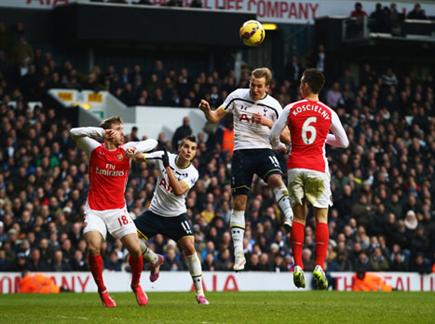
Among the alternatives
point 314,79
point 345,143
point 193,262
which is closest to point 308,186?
point 345,143

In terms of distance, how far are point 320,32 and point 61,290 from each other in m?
17.3

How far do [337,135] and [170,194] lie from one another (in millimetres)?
3346

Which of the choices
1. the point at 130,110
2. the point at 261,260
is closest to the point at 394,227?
the point at 261,260

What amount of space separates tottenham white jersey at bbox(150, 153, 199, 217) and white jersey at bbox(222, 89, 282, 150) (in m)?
1.02

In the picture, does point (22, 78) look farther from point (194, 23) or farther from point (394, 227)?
point (394, 227)

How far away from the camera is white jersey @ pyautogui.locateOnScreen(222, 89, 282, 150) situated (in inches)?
703

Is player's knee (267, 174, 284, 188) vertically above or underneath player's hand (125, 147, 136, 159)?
underneath

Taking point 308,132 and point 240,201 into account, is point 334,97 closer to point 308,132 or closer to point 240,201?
point 240,201

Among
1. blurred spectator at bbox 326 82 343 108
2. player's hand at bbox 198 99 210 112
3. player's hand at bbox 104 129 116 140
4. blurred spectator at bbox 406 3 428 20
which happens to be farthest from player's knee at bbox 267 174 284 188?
blurred spectator at bbox 406 3 428 20

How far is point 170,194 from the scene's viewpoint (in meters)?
19.0

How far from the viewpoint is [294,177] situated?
653 inches

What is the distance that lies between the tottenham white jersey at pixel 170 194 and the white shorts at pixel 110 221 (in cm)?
138

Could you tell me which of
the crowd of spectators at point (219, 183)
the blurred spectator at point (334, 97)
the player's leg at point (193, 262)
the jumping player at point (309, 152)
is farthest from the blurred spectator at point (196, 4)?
the jumping player at point (309, 152)

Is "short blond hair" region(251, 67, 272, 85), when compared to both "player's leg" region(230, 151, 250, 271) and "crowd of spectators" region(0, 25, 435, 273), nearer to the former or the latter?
"player's leg" region(230, 151, 250, 271)
